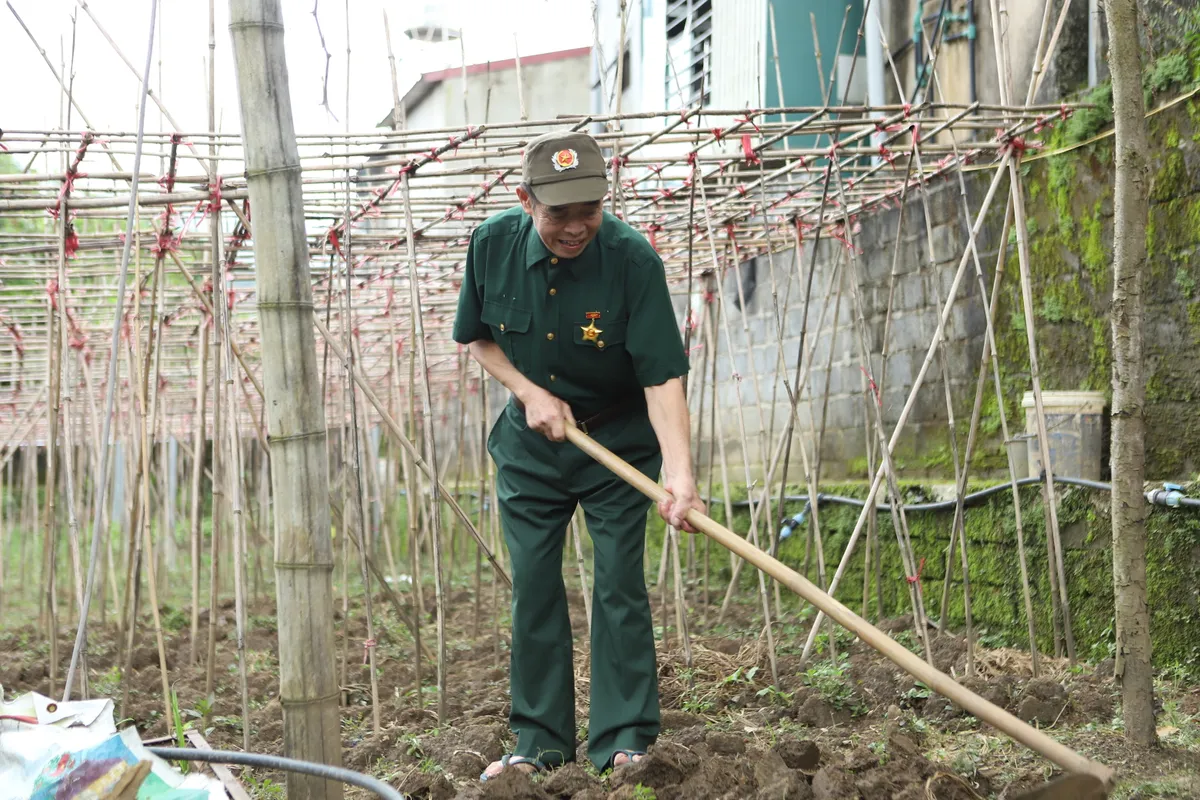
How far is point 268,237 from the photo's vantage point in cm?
191

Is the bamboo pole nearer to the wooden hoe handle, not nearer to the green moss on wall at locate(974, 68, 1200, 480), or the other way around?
the wooden hoe handle

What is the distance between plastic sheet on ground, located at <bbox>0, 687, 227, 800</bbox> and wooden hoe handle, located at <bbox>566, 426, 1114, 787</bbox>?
3.41ft

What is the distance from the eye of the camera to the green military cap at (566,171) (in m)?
2.41

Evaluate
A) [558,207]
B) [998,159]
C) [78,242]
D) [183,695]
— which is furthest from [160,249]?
[998,159]

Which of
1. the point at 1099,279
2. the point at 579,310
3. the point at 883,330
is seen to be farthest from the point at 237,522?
the point at 883,330

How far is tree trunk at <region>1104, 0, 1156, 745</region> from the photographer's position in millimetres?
2424

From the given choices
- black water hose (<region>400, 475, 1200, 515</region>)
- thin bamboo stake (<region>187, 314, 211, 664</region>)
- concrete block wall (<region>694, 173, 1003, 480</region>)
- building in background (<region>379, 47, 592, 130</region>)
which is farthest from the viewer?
building in background (<region>379, 47, 592, 130</region>)

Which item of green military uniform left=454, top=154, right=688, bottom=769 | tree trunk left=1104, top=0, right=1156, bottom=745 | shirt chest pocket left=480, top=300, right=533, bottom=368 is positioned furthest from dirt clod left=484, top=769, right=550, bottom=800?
tree trunk left=1104, top=0, right=1156, bottom=745

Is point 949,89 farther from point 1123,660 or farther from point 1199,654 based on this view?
point 1123,660

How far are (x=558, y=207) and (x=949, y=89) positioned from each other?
3.93m

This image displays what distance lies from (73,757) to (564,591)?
1.17 meters

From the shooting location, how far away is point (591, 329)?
2.67 metres

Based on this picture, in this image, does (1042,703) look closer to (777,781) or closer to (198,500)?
(777,781)

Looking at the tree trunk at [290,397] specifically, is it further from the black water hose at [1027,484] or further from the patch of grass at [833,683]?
the black water hose at [1027,484]
